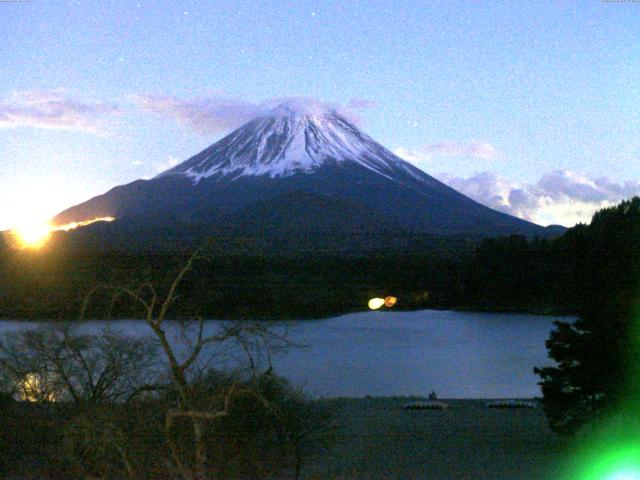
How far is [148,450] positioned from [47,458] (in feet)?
3.78

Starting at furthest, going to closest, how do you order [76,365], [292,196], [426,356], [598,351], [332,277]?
[292,196] < [426,356] < [332,277] < [598,351] < [76,365]

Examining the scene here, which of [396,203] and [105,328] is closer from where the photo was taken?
[105,328]

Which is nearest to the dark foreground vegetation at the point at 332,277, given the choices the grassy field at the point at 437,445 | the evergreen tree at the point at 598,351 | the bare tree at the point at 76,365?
the evergreen tree at the point at 598,351

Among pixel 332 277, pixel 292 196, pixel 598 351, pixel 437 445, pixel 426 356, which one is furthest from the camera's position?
pixel 292 196

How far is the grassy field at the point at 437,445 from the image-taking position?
9352 millimetres

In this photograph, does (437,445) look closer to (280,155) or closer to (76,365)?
(76,365)

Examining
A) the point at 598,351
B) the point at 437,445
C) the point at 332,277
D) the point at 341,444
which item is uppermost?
the point at 332,277

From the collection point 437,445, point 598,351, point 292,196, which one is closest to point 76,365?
point 437,445

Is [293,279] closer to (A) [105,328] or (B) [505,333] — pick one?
(A) [105,328]

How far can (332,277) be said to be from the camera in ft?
34.7

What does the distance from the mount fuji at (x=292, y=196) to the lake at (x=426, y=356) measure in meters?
2.91

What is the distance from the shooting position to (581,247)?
1227cm

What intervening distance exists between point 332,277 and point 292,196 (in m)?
21.4

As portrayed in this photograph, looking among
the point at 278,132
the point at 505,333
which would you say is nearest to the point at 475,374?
the point at 505,333
